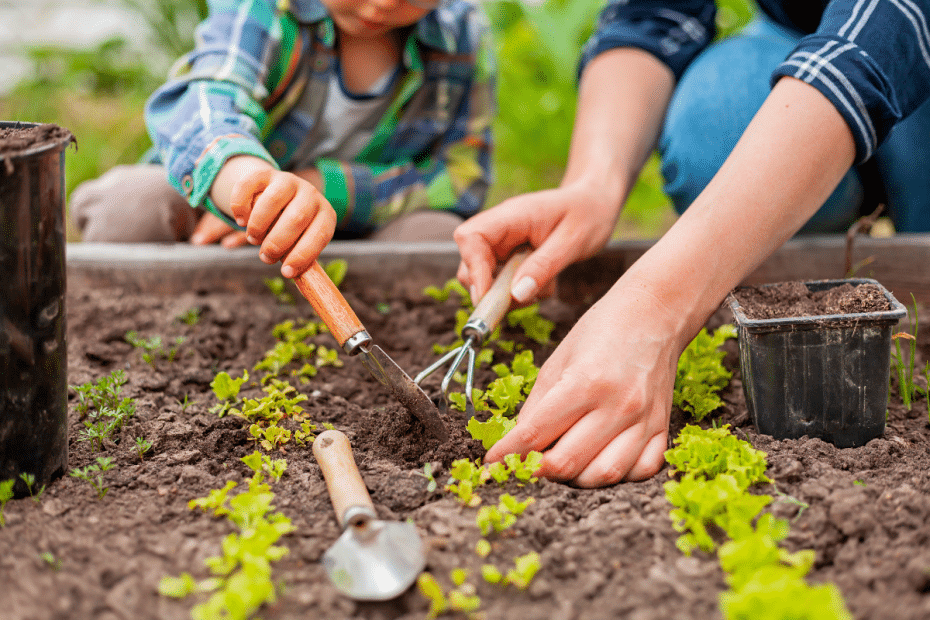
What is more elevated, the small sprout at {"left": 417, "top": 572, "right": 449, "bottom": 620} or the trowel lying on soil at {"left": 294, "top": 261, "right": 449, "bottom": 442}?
the trowel lying on soil at {"left": 294, "top": 261, "right": 449, "bottom": 442}

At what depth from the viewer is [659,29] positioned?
8.02 feet

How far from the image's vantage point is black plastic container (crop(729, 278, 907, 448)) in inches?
56.1

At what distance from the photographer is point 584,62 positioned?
254cm

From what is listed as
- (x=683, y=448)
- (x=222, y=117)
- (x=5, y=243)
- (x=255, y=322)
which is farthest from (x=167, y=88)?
(x=683, y=448)

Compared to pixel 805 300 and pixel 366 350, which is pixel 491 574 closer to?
pixel 366 350

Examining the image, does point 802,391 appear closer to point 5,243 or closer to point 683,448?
point 683,448

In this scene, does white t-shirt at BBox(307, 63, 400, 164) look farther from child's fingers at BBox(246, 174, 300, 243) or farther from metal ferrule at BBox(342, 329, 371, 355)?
metal ferrule at BBox(342, 329, 371, 355)

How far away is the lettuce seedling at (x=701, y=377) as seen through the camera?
166 cm

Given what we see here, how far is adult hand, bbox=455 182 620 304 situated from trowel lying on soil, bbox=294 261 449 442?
1.24ft

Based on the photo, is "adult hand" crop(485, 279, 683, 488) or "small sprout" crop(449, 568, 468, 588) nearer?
"small sprout" crop(449, 568, 468, 588)

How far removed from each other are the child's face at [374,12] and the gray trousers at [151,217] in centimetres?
72

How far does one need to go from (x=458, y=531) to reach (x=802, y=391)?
2.47ft

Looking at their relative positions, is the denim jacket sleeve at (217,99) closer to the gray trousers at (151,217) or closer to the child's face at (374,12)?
the child's face at (374,12)

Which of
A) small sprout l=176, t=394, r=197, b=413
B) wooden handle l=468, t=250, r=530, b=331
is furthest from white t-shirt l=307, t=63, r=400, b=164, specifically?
small sprout l=176, t=394, r=197, b=413
